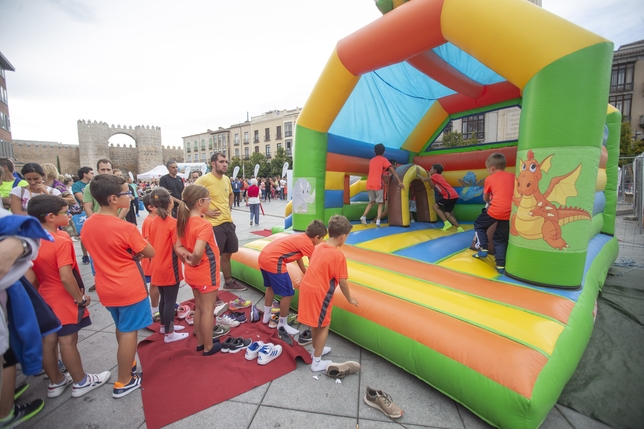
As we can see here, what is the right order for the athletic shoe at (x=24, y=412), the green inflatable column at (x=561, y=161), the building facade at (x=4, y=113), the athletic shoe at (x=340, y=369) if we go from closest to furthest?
1. the athletic shoe at (x=24, y=412)
2. the athletic shoe at (x=340, y=369)
3. the green inflatable column at (x=561, y=161)
4. the building facade at (x=4, y=113)

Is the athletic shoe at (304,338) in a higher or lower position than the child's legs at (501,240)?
lower

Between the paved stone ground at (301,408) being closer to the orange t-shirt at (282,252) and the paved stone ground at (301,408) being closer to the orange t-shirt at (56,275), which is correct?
the orange t-shirt at (56,275)

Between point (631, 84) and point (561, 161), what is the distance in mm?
32320

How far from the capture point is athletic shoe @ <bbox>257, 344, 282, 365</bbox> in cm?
233

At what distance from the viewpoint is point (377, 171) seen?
5.03 metres

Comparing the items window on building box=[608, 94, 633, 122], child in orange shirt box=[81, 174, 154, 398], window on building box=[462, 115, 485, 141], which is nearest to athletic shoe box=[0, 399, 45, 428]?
child in orange shirt box=[81, 174, 154, 398]

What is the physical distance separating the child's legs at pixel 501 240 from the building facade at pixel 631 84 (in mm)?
29549

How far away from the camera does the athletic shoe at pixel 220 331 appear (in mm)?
2762

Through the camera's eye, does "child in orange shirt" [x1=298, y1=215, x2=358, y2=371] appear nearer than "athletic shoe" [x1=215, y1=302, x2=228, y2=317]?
Yes

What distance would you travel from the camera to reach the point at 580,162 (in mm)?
2299

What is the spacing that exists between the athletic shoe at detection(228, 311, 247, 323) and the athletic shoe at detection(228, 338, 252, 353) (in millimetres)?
438

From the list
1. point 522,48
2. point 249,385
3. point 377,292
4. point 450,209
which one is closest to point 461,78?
point 450,209

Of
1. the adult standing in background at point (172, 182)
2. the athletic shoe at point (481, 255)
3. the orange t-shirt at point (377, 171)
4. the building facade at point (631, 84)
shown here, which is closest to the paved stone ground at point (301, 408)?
the athletic shoe at point (481, 255)

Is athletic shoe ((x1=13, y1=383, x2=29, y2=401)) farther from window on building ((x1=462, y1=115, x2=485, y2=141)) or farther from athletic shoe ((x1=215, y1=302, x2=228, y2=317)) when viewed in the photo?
window on building ((x1=462, y1=115, x2=485, y2=141))
